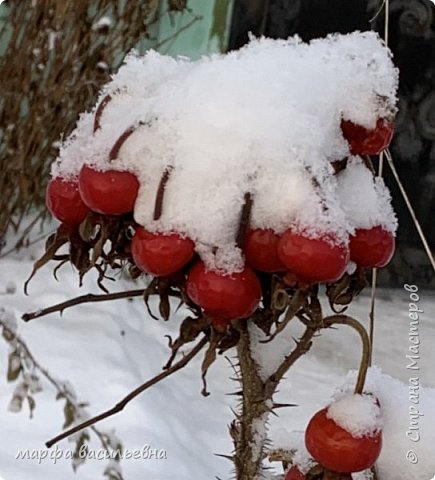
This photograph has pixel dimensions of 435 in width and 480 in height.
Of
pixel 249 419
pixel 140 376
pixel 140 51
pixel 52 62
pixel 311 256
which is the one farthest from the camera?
pixel 140 51

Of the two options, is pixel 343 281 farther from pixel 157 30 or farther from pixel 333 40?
pixel 157 30

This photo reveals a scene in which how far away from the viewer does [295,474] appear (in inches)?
24.0

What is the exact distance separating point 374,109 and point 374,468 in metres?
0.30

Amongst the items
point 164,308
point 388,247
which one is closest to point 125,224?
point 164,308

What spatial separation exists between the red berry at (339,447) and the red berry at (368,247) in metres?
0.10

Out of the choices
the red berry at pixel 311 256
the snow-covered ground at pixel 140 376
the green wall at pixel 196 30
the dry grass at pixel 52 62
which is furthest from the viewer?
the green wall at pixel 196 30

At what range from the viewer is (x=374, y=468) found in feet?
2.23

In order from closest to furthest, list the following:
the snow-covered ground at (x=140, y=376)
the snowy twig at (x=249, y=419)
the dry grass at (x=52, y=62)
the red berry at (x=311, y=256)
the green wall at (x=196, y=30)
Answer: the red berry at (x=311, y=256)
the snowy twig at (x=249, y=419)
the snow-covered ground at (x=140, y=376)
the dry grass at (x=52, y=62)
the green wall at (x=196, y=30)

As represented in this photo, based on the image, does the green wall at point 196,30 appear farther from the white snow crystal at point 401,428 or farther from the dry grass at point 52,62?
the white snow crystal at point 401,428

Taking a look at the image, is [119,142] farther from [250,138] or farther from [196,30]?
[196,30]

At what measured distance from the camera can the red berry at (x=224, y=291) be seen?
1.56 feet

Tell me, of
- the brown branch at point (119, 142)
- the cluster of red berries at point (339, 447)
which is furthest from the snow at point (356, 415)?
the brown branch at point (119, 142)

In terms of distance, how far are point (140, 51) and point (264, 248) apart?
187 centimetres
